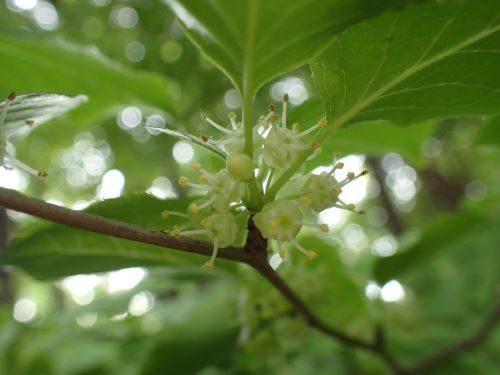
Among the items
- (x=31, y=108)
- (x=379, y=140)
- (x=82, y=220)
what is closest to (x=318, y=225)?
(x=82, y=220)

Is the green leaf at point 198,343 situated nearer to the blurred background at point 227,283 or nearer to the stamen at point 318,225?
the blurred background at point 227,283

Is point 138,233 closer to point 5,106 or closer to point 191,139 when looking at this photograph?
point 191,139

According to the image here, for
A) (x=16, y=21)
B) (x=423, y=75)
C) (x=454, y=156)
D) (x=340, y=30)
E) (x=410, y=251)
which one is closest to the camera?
(x=340, y=30)

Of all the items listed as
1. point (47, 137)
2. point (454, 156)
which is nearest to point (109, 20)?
point (47, 137)

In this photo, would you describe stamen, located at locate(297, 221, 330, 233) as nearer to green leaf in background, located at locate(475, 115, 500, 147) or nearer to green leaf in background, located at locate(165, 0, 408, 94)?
green leaf in background, located at locate(165, 0, 408, 94)

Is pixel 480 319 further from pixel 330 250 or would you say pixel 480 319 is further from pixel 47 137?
pixel 47 137

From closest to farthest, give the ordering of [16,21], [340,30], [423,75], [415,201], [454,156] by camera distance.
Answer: [340,30]
[423,75]
[16,21]
[454,156]
[415,201]

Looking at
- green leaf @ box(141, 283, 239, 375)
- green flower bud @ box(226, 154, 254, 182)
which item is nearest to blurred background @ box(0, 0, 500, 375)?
green leaf @ box(141, 283, 239, 375)
